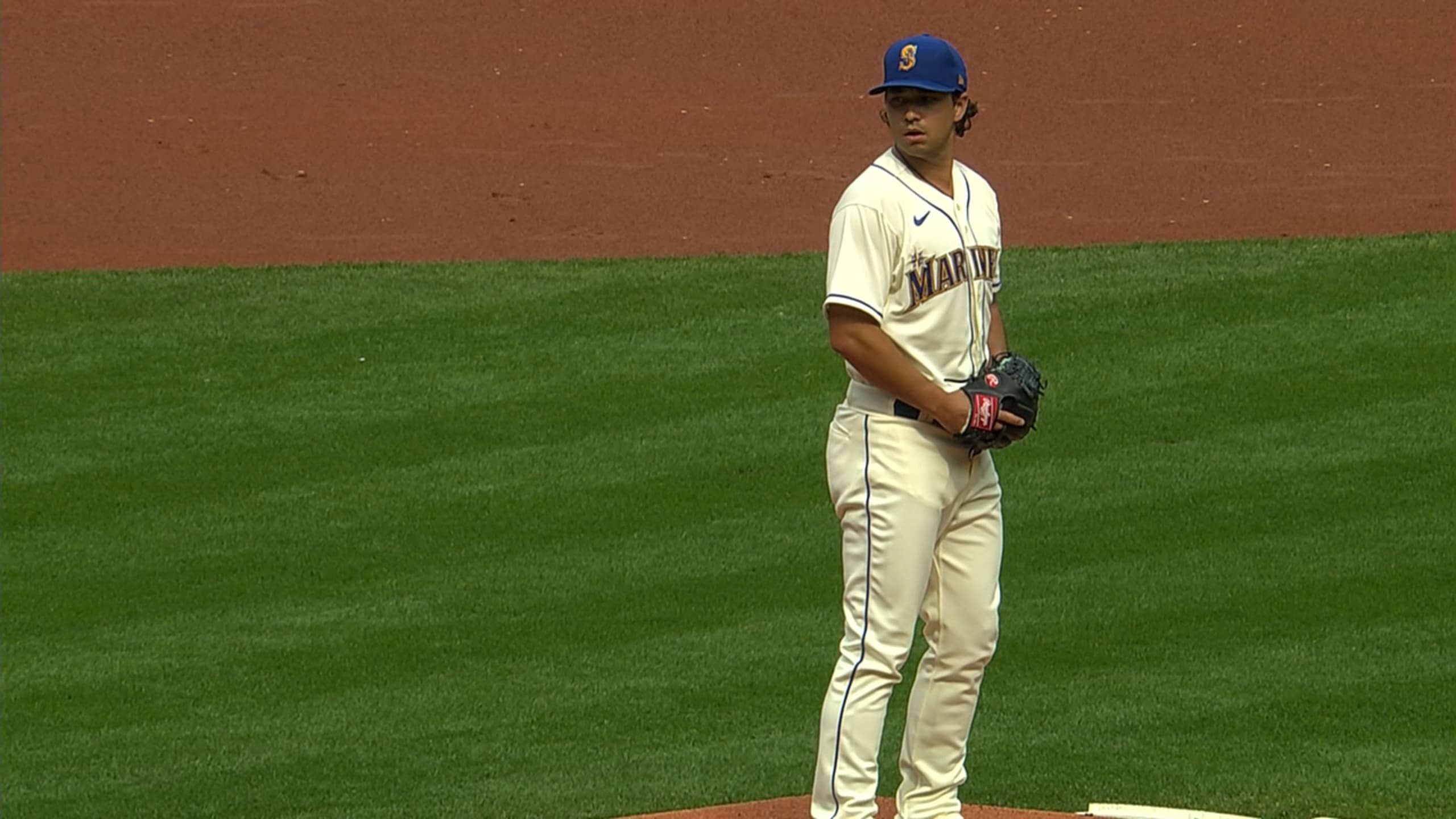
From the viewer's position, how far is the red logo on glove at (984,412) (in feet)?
16.1

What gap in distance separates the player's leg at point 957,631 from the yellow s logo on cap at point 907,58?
0.91 metres

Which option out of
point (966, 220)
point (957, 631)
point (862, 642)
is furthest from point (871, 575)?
point (966, 220)

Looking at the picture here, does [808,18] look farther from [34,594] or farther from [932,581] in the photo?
[932,581]

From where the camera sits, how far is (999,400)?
493 centimetres

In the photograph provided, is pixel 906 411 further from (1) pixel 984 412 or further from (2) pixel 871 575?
(2) pixel 871 575

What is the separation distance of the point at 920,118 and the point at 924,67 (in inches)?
4.6

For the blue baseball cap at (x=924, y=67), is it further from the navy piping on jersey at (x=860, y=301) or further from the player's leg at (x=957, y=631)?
the player's leg at (x=957, y=631)

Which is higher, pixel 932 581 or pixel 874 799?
pixel 932 581

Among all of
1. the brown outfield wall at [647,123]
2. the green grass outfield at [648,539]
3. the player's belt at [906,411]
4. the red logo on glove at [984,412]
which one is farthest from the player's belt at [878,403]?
the brown outfield wall at [647,123]

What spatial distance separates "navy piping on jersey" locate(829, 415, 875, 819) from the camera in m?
4.94

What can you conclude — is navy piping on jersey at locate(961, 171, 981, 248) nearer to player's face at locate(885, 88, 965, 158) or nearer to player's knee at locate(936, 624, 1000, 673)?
player's face at locate(885, 88, 965, 158)

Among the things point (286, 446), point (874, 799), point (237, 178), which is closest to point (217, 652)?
point (286, 446)

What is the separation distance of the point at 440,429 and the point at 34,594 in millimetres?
2209

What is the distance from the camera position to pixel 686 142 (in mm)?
15625
